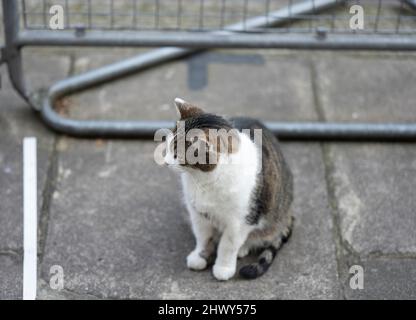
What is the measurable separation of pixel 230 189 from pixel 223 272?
0.46 meters

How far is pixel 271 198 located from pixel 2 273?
1.21 meters

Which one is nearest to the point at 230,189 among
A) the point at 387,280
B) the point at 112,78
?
the point at 387,280

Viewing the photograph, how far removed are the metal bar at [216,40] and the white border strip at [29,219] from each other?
0.55 metres

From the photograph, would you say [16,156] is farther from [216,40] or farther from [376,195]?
[376,195]

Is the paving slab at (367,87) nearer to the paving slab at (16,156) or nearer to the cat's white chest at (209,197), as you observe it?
the cat's white chest at (209,197)

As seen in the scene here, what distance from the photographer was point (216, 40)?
12.7ft

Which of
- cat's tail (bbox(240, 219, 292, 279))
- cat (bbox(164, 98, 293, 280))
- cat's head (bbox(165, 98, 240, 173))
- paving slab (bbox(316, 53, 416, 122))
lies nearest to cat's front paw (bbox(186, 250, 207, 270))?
cat (bbox(164, 98, 293, 280))

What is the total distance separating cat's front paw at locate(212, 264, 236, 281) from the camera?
320 centimetres

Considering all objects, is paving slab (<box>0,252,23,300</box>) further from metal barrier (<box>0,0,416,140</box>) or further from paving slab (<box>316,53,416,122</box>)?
paving slab (<box>316,53,416,122</box>)

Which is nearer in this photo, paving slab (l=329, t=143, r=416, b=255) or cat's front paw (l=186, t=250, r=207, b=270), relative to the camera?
cat's front paw (l=186, t=250, r=207, b=270)

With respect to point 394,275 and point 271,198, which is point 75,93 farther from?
point 394,275

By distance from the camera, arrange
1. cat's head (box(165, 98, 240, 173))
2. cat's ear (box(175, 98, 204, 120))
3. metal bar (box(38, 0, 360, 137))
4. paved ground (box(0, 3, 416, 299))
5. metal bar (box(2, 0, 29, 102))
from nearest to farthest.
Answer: cat's head (box(165, 98, 240, 173))
cat's ear (box(175, 98, 204, 120))
paved ground (box(0, 3, 416, 299))
metal bar (box(2, 0, 29, 102))
metal bar (box(38, 0, 360, 137))

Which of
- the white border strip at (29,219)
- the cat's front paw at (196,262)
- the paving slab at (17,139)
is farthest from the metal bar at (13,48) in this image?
the cat's front paw at (196,262)

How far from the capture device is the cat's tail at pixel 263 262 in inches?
127
